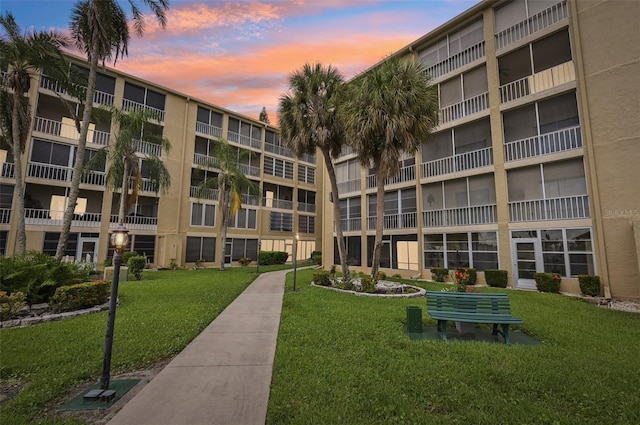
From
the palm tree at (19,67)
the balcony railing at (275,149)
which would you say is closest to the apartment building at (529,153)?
the balcony railing at (275,149)

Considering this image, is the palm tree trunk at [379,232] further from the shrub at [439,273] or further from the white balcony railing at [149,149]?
the white balcony railing at [149,149]

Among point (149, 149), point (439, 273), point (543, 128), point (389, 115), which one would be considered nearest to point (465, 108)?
point (543, 128)

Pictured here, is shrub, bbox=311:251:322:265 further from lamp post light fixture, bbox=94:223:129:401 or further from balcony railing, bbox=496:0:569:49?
lamp post light fixture, bbox=94:223:129:401

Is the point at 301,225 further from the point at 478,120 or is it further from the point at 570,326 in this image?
the point at 570,326

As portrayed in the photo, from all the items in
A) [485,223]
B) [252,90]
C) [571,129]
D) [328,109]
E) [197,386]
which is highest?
[252,90]

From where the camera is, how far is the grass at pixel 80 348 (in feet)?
13.0

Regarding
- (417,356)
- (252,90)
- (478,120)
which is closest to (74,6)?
(252,90)

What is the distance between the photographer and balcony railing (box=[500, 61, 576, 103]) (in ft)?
47.6

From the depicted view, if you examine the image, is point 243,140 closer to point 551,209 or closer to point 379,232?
point 379,232

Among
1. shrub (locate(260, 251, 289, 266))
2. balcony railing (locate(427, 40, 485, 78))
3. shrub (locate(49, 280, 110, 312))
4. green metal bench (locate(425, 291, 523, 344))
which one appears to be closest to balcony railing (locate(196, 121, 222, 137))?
shrub (locate(260, 251, 289, 266))

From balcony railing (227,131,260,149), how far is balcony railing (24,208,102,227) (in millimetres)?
14209

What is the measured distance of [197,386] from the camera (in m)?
4.33

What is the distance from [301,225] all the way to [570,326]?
29.9m

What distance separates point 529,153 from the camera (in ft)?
50.4
